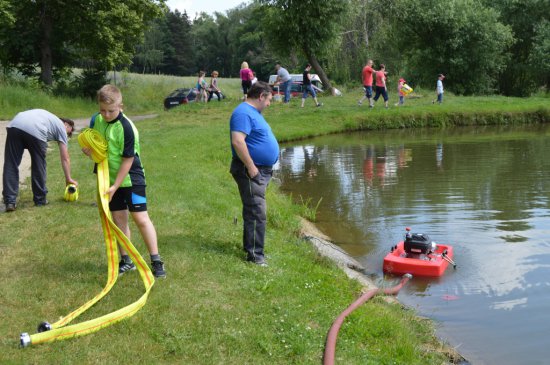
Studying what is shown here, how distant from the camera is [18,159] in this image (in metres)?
9.05

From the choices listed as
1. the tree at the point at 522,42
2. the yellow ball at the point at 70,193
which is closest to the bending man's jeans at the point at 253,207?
the yellow ball at the point at 70,193

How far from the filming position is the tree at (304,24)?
3186cm

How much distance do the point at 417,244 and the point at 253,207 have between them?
281 centimetres

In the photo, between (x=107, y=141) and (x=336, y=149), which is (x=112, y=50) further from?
(x=107, y=141)

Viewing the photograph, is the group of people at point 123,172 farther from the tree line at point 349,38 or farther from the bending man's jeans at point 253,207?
the tree line at point 349,38

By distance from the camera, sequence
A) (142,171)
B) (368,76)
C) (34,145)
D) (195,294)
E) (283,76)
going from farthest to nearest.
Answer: (283,76), (368,76), (34,145), (142,171), (195,294)

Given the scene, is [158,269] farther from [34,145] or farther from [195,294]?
[34,145]

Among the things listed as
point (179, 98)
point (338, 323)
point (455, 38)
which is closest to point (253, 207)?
point (338, 323)

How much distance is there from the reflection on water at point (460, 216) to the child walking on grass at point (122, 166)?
11.1ft

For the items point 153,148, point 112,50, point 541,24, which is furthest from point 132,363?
point 541,24

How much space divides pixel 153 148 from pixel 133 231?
8.54m

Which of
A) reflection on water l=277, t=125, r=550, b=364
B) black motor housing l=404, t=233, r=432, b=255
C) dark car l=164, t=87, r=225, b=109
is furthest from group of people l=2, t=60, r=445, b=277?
dark car l=164, t=87, r=225, b=109

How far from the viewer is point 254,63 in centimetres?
9281

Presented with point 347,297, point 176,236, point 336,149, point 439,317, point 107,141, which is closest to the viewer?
point 107,141
